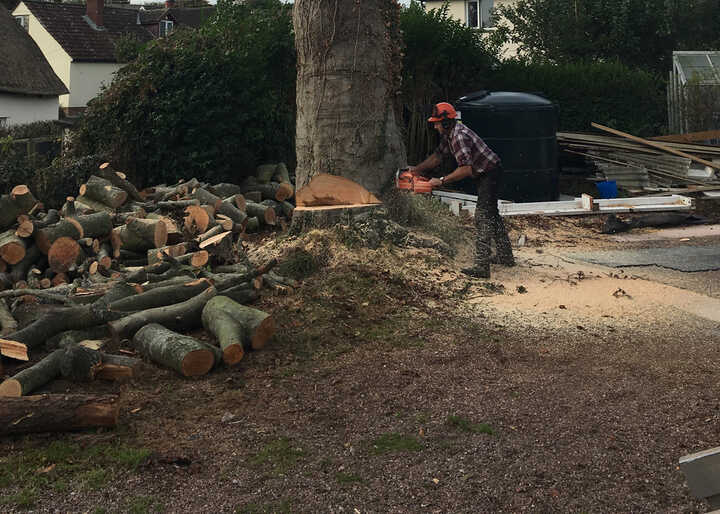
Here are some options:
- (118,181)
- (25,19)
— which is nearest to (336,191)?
(118,181)

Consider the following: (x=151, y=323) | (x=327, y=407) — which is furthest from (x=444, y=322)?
(x=151, y=323)

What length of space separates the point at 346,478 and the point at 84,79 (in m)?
44.9

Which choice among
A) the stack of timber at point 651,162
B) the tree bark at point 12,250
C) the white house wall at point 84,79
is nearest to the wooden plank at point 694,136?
the stack of timber at point 651,162

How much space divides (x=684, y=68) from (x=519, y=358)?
57.2ft

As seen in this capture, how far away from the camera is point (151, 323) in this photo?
6699 millimetres

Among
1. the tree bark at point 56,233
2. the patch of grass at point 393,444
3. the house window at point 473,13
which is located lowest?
the patch of grass at point 393,444

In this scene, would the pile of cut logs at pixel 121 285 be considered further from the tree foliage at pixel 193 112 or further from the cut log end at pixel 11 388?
the tree foliage at pixel 193 112

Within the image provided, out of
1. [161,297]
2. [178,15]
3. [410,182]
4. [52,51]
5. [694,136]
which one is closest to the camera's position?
[161,297]

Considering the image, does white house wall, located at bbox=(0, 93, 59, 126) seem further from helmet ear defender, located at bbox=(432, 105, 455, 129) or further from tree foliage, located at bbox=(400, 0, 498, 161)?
helmet ear defender, located at bbox=(432, 105, 455, 129)

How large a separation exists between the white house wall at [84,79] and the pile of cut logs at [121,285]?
120ft

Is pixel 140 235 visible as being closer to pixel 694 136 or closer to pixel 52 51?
pixel 694 136

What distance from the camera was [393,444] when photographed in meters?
4.94

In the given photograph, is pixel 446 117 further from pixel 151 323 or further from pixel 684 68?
pixel 684 68

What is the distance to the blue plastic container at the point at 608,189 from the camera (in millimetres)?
15094
